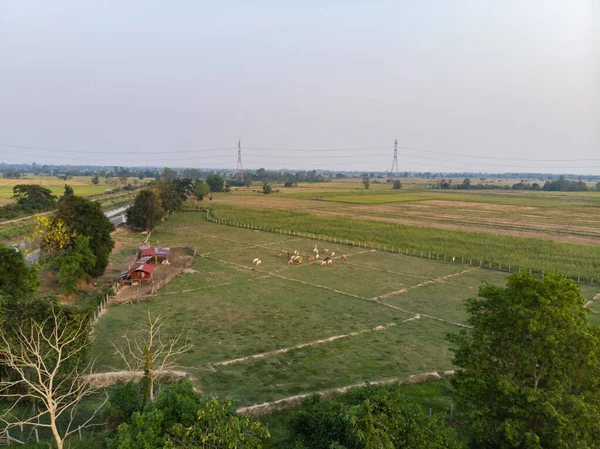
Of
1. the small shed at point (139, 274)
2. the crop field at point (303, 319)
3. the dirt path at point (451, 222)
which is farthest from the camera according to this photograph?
the dirt path at point (451, 222)

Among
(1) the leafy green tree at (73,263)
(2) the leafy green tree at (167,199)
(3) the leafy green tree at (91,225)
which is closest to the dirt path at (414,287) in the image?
(1) the leafy green tree at (73,263)

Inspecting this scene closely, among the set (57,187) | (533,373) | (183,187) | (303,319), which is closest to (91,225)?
(303,319)

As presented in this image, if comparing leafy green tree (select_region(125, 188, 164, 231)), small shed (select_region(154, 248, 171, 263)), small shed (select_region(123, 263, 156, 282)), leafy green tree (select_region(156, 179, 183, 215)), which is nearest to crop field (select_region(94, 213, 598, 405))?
small shed (select_region(123, 263, 156, 282))

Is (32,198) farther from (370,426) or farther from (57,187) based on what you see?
(370,426)

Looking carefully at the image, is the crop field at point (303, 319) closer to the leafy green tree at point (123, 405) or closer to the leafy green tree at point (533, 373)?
the leafy green tree at point (123, 405)

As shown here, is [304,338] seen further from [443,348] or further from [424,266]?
[424,266]

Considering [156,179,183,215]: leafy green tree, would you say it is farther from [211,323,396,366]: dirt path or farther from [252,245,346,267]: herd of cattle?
[211,323,396,366]: dirt path
